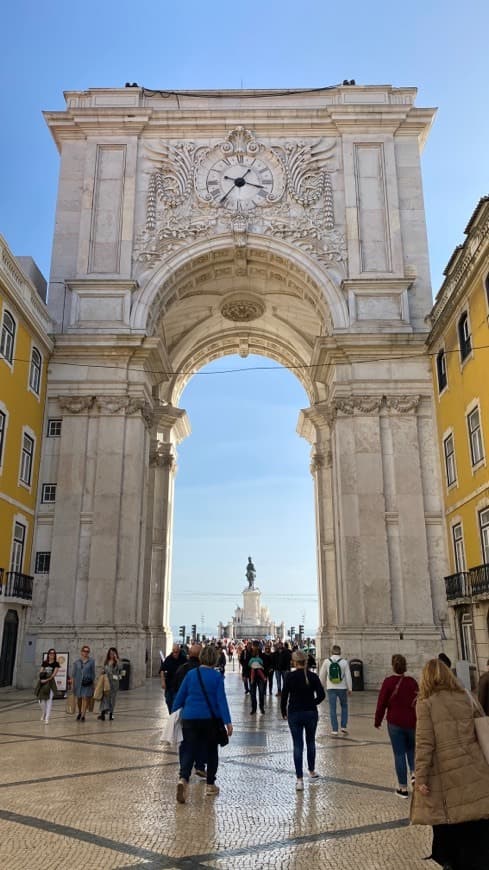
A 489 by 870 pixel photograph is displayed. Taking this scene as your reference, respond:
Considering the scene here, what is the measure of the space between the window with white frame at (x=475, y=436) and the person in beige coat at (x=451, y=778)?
60.7 ft

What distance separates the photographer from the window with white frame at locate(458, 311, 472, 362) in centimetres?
2373

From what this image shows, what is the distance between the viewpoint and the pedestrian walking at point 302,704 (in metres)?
9.36

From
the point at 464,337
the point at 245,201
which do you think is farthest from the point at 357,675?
the point at 245,201

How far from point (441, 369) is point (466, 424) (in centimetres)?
402

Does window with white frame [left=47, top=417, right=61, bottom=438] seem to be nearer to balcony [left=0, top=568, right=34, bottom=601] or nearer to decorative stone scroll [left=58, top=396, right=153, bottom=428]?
decorative stone scroll [left=58, top=396, right=153, bottom=428]

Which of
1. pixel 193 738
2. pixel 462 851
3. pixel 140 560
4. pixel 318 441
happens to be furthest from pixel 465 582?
pixel 462 851

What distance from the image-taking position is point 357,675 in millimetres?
24547

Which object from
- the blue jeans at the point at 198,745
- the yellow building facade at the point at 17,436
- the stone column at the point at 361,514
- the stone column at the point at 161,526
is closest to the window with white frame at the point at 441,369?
the stone column at the point at 361,514

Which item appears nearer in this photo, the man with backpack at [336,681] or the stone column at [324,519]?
the man with backpack at [336,681]

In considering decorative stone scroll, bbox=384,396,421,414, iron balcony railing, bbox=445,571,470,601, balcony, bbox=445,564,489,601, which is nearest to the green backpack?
balcony, bbox=445,564,489,601

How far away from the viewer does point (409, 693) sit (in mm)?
A: 8742

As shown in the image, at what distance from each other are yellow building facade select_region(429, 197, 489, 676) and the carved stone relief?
23.1 ft

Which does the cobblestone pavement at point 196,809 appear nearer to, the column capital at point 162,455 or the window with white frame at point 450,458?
the window with white frame at point 450,458

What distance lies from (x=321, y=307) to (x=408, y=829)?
26357 mm
